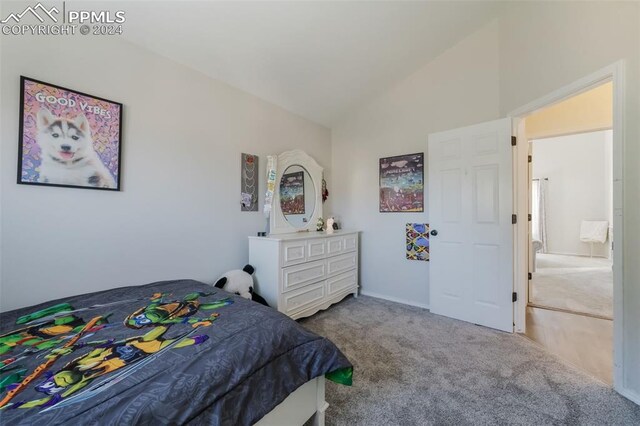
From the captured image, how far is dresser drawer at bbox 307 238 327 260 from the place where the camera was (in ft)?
8.51

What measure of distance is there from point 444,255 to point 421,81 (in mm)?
2066

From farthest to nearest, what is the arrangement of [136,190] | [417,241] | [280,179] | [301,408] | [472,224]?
[417,241]
[280,179]
[472,224]
[136,190]
[301,408]

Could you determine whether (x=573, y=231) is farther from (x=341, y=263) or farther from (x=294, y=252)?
(x=294, y=252)

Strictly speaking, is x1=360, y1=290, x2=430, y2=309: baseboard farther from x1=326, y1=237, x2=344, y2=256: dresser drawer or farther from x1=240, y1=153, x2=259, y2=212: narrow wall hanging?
x1=240, y1=153, x2=259, y2=212: narrow wall hanging

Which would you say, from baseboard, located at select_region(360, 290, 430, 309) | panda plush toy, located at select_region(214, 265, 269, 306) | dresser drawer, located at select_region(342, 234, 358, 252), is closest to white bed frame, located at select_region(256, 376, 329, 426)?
panda plush toy, located at select_region(214, 265, 269, 306)

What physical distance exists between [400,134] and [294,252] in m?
2.00

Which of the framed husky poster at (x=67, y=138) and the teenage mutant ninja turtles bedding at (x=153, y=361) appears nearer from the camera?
the teenage mutant ninja turtles bedding at (x=153, y=361)

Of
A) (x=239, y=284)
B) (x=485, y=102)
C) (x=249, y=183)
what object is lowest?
(x=239, y=284)

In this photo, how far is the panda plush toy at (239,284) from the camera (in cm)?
223

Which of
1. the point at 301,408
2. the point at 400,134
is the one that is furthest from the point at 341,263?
the point at 301,408

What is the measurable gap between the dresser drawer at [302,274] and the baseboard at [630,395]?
2198 millimetres

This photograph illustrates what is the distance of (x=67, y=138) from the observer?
5.12ft

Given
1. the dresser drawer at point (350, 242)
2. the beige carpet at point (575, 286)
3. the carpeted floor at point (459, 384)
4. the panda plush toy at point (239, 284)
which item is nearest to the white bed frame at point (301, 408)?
the carpeted floor at point (459, 384)

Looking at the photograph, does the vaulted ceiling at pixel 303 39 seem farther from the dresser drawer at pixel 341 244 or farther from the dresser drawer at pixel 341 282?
the dresser drawer at pixel 341 282
